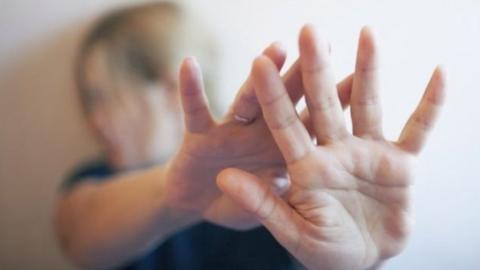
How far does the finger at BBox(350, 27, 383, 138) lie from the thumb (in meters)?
0.10

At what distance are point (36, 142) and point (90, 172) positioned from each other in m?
0.11

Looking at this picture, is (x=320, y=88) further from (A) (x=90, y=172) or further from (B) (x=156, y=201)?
(A) (x=90, y=172)

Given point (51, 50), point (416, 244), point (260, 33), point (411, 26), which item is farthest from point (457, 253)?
point (51, 50)

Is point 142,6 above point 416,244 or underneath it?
above

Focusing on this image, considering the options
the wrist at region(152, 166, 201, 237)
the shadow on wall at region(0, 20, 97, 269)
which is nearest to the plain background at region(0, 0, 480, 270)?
the shadow on wall at region(0, 20, 97, 269)

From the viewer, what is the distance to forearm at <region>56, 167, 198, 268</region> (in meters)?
0.52

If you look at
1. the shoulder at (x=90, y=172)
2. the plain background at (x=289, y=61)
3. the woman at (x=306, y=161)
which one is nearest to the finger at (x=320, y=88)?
the woman at (x=306, y=161)

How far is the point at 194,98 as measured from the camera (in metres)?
0.36

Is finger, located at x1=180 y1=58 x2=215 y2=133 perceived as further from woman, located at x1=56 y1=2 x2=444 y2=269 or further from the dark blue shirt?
the dark blue shirt

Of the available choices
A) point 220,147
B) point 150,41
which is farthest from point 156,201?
point 150,41

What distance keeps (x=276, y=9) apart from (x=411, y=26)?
0.19 m

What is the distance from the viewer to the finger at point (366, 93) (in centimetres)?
34

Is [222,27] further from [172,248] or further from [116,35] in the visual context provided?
[172,248]

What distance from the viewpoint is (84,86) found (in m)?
0.65
